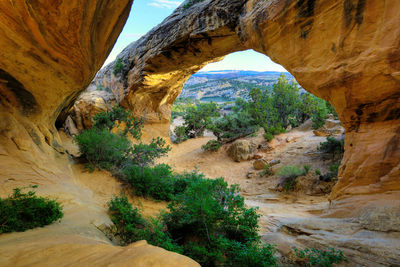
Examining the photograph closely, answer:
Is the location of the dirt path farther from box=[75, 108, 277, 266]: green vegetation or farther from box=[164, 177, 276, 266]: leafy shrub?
box=[75, 108, 277, 266]: green vegetation

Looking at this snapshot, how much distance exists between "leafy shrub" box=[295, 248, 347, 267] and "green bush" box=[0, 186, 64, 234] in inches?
198

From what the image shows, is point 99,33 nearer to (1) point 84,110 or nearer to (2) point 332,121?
(1) point 84,110

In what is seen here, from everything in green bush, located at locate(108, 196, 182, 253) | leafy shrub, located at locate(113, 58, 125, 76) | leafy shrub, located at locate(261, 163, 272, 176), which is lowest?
green bush, located at locate(108, 196, 182, 253)

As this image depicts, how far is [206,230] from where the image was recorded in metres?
4.25

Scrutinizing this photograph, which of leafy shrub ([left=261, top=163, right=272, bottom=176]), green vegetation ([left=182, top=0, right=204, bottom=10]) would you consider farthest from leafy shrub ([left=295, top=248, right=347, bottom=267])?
green vegetation ([left=182, top=0, right=204, bottom=10])

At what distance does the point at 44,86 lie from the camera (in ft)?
19.0

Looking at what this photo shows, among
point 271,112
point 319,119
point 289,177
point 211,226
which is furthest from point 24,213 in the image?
point 319,119

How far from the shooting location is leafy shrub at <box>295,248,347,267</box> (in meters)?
3.28

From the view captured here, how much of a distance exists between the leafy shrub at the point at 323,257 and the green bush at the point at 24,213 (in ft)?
16.5

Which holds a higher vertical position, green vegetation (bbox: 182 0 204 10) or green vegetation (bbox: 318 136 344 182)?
green vegetation (bbox: 182 0 204 10)

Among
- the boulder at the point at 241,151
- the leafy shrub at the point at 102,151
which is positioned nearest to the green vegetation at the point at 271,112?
the boulder at the point at 241,151

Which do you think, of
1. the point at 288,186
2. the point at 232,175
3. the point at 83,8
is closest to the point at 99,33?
the point at 83,8

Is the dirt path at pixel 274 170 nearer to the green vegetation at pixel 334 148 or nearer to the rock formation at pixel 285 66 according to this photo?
the green vegetation at pixel 334 148

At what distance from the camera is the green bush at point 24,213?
9.95 feet
